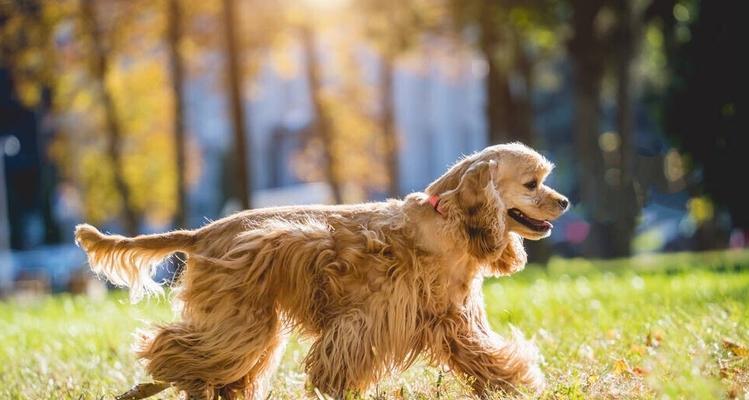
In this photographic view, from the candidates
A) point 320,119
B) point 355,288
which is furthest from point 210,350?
point 320,119

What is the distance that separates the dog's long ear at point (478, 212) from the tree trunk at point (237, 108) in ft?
50.9

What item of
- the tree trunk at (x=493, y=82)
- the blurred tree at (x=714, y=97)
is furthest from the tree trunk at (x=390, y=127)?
the blurred tree at (x=714, y=97)

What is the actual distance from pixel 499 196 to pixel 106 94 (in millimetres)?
20768

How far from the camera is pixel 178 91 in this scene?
2377 cm

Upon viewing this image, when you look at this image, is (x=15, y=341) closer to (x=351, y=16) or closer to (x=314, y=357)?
(x=314, y=357)

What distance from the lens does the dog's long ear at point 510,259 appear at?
6309mm

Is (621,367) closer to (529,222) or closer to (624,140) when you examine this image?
(529,222)

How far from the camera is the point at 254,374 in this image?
20.1 ft

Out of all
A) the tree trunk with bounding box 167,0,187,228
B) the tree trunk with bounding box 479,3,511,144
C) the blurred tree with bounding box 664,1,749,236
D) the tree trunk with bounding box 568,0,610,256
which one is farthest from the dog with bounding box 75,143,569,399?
the tree trunk with bounding box 568,0,610,256

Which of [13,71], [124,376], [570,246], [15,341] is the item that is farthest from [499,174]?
[570,246]

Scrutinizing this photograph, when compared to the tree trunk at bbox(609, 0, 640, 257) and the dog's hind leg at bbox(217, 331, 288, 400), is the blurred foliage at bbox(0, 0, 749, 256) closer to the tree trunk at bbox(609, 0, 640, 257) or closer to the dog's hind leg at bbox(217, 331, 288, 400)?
the tree trunk at bbox(609, 0, 640, 257)

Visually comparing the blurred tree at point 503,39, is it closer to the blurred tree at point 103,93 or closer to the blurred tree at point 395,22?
the blurred tree at point 395,22

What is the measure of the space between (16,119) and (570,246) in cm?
2563

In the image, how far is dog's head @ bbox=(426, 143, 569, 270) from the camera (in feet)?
19.5
